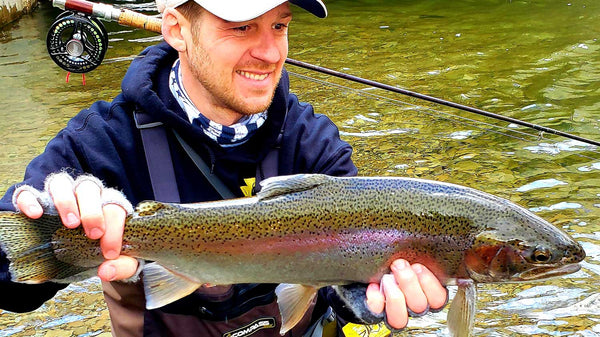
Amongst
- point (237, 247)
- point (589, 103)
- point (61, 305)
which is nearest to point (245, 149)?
point (237, 247)

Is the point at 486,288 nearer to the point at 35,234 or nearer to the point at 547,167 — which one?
the point at 547,167

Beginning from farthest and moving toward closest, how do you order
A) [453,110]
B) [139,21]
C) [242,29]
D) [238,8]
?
[453,110] < [139,21] < [242,29] < [238,8]

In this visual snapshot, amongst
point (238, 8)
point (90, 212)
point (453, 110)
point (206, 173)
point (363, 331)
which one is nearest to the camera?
point (90, 212)

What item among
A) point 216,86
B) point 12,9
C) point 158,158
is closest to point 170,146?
point 158,158

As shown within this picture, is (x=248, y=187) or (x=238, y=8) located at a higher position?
(x=238, y=8)

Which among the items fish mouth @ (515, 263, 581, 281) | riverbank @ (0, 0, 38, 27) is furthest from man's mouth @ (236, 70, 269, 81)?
riverbank @ (0, 0, 38, 27)

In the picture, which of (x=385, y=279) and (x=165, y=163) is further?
(x=165, y=163)

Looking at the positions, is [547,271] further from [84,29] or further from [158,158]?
[84,29]
